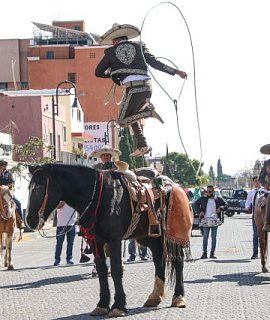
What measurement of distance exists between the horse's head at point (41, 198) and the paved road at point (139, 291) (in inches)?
50.4

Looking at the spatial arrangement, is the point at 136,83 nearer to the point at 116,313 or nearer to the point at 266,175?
the point at 116,313

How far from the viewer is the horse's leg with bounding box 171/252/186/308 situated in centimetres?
1157

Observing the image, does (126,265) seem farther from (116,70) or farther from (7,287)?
(116,70)

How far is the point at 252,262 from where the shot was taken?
20.3 m

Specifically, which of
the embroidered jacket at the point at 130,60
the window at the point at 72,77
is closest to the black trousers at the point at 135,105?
the embroidered jacket at the point at 130,60

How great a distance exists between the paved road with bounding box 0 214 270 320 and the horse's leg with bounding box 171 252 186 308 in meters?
0.13

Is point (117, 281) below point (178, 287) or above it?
above

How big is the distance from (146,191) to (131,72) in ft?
5.70

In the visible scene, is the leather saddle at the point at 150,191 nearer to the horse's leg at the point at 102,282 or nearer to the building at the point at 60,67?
the horse's leg at the point at 102,282

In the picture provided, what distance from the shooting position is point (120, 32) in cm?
1212

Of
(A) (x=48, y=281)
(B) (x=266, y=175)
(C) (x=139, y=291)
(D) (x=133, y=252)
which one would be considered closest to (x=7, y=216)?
(D) (x=133, y=252)

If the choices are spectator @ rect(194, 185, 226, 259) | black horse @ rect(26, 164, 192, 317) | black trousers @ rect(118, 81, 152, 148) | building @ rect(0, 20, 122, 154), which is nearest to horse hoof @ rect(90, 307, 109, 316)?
black horse @ rect(26, 164, 192, 317)

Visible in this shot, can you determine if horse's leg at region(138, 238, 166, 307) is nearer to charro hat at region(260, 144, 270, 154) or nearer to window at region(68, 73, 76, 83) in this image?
charro hat at region(260, 144, 270, 154)

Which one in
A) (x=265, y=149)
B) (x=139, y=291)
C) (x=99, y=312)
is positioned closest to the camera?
(x=99, y=312)
